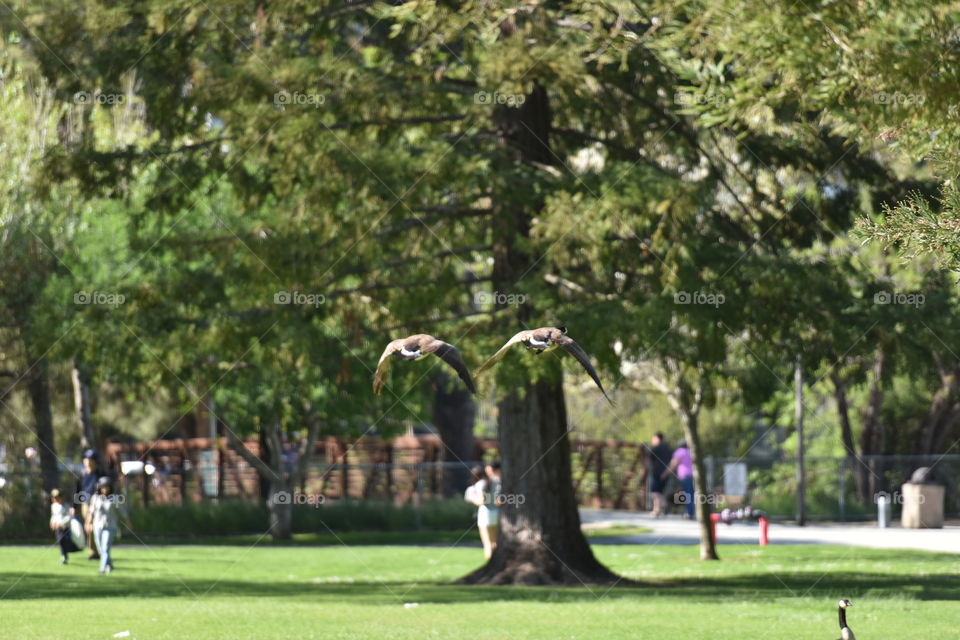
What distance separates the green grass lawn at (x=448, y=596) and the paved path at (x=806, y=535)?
1.43m

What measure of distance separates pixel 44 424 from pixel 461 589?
1513 cm

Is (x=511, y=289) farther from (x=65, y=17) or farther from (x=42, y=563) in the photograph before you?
(x=42, y=563)

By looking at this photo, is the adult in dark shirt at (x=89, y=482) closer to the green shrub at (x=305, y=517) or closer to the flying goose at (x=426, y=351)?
the green shrub at (x=305, y=517)

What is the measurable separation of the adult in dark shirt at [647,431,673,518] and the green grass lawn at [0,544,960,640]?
7559 mm

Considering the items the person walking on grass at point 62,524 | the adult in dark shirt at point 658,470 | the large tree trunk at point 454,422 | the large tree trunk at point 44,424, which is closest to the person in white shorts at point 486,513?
the person walking on grass at point 62,524

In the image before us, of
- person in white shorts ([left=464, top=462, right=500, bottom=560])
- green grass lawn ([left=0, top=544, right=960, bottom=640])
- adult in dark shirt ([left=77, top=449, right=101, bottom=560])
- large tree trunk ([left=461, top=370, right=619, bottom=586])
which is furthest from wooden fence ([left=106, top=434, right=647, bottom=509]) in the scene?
large tree trunk ([left=461, top=370, right=619, bottom=586])

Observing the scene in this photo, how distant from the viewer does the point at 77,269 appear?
29000 millimetres

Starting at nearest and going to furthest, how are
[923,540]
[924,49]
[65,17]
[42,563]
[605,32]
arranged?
[924,49] → [605,32] → [65,17] → [42,563] → [923,540]

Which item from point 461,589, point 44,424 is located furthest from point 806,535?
point 44,424

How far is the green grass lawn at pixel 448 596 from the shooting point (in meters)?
14.2

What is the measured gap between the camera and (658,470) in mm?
35125

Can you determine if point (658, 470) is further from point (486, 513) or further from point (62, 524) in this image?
point (62, 524)

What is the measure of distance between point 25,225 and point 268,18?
36.6 feet

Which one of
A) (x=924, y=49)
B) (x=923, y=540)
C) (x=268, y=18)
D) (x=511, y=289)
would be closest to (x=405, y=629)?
(x=511, y=289)
